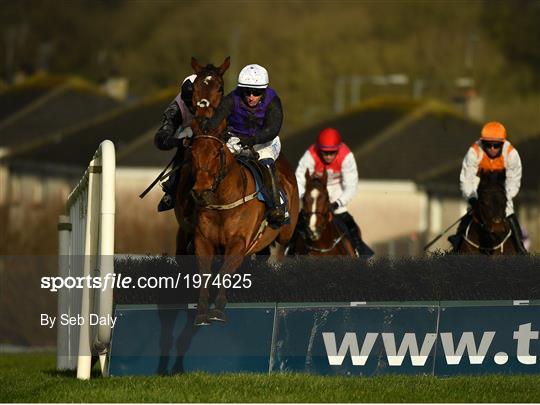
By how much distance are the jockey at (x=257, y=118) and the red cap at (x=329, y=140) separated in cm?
370

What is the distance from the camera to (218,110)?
1270 cm

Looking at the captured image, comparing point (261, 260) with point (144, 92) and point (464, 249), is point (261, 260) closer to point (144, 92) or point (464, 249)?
point (464, 249)

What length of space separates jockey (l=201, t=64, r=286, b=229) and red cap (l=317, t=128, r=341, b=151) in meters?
3.70

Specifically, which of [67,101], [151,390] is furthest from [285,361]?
[67,101]

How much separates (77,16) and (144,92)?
5.99 m

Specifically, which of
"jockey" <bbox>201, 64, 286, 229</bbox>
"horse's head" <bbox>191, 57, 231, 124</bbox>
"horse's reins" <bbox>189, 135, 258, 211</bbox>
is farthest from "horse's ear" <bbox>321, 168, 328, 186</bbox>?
"horse's head" <bbox>191, 57, 231, 124</bbox>

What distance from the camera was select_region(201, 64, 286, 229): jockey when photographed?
1365cm

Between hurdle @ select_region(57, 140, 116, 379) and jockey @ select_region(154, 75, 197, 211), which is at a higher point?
jockey @ select_region(154, 75, 197, 211)

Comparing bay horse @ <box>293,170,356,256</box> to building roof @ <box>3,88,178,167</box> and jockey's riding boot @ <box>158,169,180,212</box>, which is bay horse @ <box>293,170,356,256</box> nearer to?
jockey's riding boot @ <box>158,169,180,212</box>

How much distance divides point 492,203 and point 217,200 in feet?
13.2

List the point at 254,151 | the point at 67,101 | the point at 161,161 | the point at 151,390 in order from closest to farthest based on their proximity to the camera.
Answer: the point at 151,390 < the point at 254,151 < the point at 161,161 < the point at 67,101

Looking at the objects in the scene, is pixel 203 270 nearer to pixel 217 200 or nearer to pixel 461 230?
pixel 217 200

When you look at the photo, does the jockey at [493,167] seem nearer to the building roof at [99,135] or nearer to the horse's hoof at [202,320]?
the horse's hoof at [202,320]

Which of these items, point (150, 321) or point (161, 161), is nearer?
point (150, 321)
